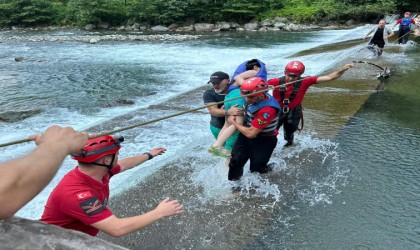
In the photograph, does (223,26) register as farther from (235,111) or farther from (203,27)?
(235,111)

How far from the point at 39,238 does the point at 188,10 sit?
3881 centimetres

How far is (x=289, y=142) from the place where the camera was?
6.46 m

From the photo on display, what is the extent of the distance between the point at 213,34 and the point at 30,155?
31776mm

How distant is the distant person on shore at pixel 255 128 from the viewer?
438 centimetres

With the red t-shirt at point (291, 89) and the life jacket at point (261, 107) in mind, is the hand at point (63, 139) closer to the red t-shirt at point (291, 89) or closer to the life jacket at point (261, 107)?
the life jacket at point (261, 107)

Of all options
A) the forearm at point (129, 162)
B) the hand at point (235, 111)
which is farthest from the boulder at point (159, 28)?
the forearm at point (129, 162)

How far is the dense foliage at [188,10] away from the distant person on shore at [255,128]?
1266 inches

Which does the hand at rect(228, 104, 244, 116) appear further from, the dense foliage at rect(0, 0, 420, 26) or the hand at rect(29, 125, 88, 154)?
the dense foliage at rect(0, 0, 420, 26)

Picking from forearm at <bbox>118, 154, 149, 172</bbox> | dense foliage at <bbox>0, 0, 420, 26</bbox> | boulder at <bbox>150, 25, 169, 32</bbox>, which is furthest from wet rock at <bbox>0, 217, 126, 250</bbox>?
boulder at <bbox>150, 25, 169, 32</bbox>

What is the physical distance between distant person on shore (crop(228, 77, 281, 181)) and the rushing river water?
14.6 inches

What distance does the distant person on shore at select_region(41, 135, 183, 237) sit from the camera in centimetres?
248

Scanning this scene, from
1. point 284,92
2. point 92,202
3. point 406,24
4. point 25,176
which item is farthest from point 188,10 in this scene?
point 25,176

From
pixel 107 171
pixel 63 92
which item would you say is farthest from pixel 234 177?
pixel 63 92

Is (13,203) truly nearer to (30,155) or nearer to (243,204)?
(30,155)
